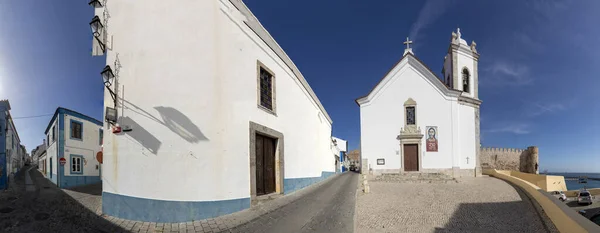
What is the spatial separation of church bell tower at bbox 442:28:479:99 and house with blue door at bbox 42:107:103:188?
79.4 feet

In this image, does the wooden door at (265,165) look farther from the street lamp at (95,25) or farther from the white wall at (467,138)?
the white wall at (467,138)

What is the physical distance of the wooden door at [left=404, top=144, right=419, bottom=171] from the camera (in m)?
19.4

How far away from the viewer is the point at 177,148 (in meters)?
5.93

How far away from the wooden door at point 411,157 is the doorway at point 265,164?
1332 centimetres

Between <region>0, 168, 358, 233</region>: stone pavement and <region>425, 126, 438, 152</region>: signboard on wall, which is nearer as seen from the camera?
<region>0, 168, 358, 233</region>: stone pavement

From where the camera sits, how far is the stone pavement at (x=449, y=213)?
20.7ft

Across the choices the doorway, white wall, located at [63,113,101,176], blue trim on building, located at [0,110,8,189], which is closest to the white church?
the doorway

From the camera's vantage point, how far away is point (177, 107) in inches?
237

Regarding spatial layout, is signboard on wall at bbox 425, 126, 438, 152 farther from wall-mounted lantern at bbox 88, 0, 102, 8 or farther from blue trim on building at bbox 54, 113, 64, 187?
blue trim on building at bbox 54, 113, 64, 187

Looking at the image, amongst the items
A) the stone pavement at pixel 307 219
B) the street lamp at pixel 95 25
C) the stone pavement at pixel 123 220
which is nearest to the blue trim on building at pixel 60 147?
the stone pavement at pixel 123 220

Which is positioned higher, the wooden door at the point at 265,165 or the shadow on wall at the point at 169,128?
the shadow on wall at the point at 169,128

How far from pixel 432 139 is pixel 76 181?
22.7 m

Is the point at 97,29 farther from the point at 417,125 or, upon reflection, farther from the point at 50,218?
the point at 417,125

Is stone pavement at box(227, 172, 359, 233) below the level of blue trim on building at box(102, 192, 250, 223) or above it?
below
